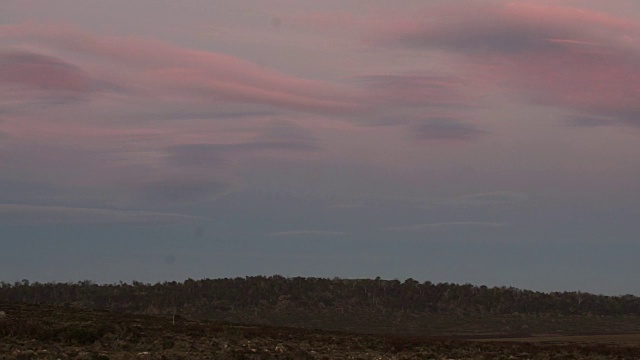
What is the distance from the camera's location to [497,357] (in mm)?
51875

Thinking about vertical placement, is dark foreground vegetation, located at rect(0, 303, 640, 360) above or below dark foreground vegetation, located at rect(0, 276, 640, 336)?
below

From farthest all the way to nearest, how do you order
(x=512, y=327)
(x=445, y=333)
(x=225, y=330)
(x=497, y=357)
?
(x=512, y=327), (x=445, y=333), (x=225, y=330), (x=497, y=357)

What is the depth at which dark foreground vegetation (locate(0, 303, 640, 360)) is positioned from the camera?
4100 centimetres

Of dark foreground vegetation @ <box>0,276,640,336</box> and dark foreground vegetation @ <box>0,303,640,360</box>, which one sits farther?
dark foreground vegetation @ <box>0,276,640,336</box>

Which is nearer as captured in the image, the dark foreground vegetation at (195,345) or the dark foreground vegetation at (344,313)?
the dark foreground vegetation at (195,345)

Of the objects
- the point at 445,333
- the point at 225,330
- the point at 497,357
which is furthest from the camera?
the point at 445,333

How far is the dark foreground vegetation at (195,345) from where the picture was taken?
41.0 metres

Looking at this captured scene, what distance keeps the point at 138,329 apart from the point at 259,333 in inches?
354

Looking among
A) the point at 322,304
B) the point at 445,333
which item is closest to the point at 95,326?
the point at 445,333

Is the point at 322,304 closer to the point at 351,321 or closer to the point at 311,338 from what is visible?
the point at 351,321

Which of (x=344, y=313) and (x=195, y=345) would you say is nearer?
(x=195, y=345)

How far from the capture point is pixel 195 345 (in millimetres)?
46250

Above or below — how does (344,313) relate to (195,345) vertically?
above

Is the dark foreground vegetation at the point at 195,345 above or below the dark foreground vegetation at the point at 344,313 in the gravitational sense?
below
